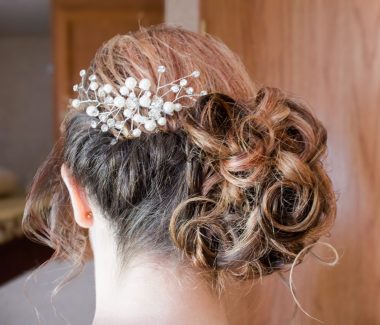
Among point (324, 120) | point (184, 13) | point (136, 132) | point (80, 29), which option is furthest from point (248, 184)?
point (80, 29)

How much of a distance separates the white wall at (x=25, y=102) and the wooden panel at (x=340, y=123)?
3119 mm

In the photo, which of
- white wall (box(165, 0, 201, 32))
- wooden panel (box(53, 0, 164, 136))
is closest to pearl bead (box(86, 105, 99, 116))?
white wall (box(165, 0, 201, 32))

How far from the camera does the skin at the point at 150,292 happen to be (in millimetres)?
556

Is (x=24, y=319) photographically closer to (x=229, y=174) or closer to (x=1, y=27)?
(x=229, y=174)

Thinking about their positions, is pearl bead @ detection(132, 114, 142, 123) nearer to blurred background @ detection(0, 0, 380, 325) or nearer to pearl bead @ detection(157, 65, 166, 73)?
pearl bead @ detection(157, 65, 166, 73)

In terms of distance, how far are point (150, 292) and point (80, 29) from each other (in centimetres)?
189

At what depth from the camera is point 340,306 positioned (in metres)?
0.80

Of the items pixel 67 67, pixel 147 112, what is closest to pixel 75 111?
pixel 147 112

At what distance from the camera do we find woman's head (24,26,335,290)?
1.68 feet

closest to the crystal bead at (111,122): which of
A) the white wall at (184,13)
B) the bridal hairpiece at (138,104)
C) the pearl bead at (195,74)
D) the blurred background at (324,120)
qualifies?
the bridal hairpiece at (138,104)

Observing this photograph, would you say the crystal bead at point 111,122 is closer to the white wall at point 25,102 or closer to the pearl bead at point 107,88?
the pearl bead at point 107,88

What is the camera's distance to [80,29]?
218 cm

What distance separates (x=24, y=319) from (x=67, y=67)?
4.69ft

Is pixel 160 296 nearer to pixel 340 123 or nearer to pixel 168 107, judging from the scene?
pixel 168 107
